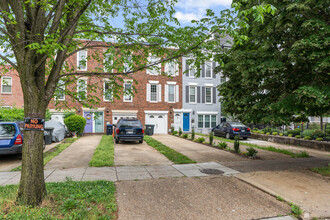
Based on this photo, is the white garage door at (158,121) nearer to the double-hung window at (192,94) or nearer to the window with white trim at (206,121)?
the double-hung window at (192,94)

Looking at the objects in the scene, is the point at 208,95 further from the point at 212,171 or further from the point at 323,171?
the point at 212,171

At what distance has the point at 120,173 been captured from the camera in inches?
250

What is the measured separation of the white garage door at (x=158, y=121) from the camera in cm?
2108

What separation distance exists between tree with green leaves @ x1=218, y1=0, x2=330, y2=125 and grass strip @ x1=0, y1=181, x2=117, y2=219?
15.7ft

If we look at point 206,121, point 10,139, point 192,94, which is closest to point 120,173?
point 10,139

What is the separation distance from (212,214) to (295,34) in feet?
19.9

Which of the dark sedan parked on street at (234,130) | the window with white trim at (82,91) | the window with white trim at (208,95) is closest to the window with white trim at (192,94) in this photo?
the window with white trim at (208,95)

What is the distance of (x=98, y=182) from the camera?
5281 millimetres

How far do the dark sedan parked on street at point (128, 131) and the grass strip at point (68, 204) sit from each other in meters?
7.63

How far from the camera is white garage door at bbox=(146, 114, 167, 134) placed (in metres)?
21.1

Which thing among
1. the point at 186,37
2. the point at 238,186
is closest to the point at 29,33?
the point at 186,37

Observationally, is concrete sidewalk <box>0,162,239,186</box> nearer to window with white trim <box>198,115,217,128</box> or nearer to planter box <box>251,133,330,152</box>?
planter box <box>251,133,330,152</box>

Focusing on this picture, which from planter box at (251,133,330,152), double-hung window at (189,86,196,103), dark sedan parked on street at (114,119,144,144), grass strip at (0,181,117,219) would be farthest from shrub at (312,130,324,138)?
grass strip at (0,181,117,219)

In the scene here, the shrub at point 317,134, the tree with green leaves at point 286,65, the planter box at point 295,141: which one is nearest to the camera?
the tree with green leaves at point 286,65
